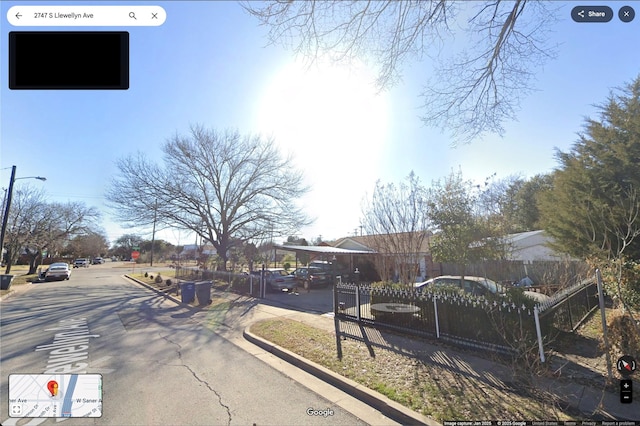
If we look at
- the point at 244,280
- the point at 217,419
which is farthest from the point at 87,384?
the point at 244,280

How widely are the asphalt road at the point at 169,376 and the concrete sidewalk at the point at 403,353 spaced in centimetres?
45

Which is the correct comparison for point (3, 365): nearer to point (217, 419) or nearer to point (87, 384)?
point (87, 384)

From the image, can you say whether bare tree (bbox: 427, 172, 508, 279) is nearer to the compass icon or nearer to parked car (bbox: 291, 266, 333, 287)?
the compass icon

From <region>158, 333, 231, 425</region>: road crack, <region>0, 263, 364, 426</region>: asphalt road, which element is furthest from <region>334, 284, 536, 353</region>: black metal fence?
<region>158, 333, 231, 425</region>: road crack

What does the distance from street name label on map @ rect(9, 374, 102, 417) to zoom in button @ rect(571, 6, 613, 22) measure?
18.0 ft

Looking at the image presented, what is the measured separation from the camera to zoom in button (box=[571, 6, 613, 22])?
241 cm

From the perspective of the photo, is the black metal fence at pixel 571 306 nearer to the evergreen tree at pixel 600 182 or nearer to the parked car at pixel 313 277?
the evergreen tree at pixel 600 182

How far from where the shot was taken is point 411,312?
20.9ft

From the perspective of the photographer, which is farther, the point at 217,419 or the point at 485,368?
the point at 485,368

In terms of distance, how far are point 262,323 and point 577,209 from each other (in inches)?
473

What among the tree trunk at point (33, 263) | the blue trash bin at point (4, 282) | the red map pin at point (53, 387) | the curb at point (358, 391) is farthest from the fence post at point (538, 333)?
the tree trunk at point (33, 263)

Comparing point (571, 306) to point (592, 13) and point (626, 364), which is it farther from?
point (592, 13)
